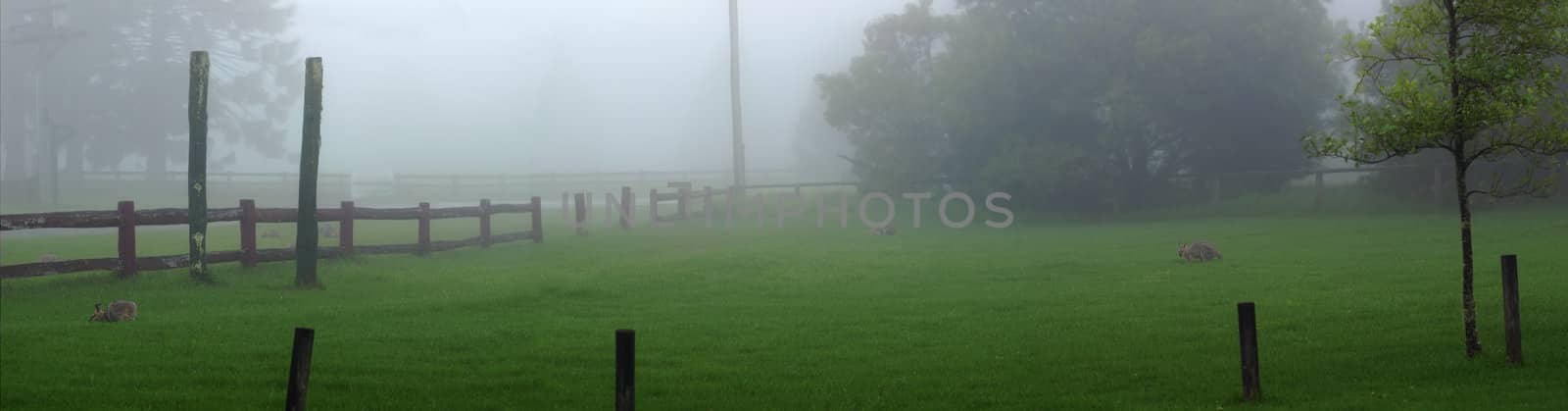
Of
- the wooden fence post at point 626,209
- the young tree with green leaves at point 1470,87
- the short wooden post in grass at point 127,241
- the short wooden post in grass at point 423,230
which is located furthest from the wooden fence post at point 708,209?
the young tree with green leaves at point 1470,87

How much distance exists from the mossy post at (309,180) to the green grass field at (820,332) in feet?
1.83

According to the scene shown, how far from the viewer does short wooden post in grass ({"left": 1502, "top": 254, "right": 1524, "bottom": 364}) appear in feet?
29.8

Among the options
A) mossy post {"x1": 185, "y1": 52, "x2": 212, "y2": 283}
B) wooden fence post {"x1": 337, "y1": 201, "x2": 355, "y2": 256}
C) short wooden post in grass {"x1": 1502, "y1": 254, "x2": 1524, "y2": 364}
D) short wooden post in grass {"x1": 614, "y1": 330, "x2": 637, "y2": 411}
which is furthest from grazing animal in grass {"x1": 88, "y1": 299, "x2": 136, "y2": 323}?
short wooden post in grass {"x1": 1502, "y1": 254, "x2": 1524, "y2": 364}

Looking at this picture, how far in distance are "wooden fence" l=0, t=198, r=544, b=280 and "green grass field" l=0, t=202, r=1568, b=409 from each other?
287mm

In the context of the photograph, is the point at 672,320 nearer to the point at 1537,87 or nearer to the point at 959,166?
the point at 1537,87

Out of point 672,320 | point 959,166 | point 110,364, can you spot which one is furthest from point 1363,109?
point 959,166

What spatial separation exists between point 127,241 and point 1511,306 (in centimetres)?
1635

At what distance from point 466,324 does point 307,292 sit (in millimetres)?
4740

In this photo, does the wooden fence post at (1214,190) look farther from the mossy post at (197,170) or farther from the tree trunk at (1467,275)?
the mossy post at (197,170)

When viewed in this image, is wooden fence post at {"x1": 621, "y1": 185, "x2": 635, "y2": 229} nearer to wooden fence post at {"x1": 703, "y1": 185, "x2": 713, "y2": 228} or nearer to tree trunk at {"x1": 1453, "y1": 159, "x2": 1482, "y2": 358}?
wooden fence post at {"x1": 703, "y1": 185, "x2": 713, "y2": 228}

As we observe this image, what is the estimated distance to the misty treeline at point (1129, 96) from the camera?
34531 millimetres

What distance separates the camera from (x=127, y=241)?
16734 mm

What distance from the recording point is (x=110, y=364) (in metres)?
10.3

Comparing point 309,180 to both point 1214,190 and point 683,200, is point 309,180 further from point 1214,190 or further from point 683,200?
point 1214,190
